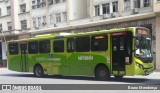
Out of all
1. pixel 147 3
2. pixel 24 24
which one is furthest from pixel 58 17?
pixel 147 3

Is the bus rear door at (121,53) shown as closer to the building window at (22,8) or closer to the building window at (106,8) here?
the building window at (106,8)

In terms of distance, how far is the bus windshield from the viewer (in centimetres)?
1590

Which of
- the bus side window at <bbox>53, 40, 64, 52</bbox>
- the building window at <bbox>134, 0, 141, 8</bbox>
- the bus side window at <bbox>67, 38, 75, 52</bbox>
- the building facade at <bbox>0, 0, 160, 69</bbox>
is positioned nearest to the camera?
the bus side window at <bbox>67, 38, 75, 52</bbox>

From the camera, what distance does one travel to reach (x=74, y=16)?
3750cm

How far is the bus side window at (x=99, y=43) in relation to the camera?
55.9ft

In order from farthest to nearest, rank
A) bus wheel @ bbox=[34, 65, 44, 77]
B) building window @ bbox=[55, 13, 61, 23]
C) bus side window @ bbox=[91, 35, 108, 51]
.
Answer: building window @ bbox=[55, 13, 61, 23], bus wheel @ bbox=[34, 65, 44, 77], bus side window @ bbox=[91, 35, 108, 51]

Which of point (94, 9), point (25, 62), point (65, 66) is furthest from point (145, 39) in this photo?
point (94, 9)

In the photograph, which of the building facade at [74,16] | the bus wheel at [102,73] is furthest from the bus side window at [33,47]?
the building facade at [74,16]

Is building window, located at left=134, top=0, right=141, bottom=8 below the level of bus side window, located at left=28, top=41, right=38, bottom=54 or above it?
above

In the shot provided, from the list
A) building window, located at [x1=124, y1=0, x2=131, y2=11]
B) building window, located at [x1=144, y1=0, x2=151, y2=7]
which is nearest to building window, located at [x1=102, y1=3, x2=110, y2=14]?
building window, located at [x1=124, y1=0, x2=131, y2=11]

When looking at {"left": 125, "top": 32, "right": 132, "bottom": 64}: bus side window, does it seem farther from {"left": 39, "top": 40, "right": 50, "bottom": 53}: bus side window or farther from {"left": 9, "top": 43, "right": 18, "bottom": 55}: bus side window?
{"left": 9, "top": 43, "right": 18, "bottom": 55}: bus side window

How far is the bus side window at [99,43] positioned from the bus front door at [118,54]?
500 mm

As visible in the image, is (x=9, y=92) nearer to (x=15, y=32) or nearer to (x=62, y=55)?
(x=62, y=55)

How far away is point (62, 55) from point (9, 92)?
7022 mm
